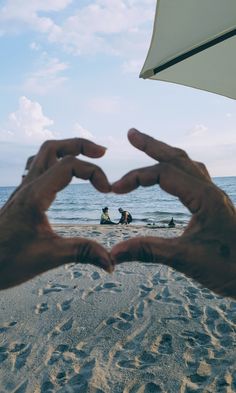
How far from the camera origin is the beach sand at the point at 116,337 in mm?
3176

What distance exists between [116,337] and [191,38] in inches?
128

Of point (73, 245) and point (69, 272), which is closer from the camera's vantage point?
point (73, 245)

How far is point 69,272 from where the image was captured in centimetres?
648

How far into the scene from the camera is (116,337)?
396cm

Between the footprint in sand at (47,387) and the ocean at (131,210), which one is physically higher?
the footprint in sand at (47,387)

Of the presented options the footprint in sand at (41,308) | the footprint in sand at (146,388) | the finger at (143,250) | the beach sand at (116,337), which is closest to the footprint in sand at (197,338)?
the beach sand at (116,337)

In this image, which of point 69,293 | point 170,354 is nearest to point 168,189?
point 170,354

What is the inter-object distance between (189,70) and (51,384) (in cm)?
325

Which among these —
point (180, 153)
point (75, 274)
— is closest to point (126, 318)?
point (75, 274)

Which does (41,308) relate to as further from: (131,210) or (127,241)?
(131,210)

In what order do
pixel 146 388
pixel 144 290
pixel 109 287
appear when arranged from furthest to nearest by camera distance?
1. pixel 109 287
2. pixel 144 290
3. pixel 146 388

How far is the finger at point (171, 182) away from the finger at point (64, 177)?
0.07m

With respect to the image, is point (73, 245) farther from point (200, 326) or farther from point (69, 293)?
point (69, 293)

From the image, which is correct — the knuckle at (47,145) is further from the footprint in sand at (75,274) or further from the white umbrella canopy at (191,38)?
the footprint in sand at (75,274)
